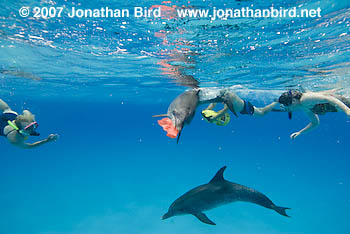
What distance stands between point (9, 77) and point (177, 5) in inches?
838

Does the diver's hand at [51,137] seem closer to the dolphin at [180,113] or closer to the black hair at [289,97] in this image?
the dolphin at [180,113]

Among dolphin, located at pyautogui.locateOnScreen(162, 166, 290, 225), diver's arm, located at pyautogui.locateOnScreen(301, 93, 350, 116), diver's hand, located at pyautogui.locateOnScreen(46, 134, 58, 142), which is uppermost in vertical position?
diver's arm, located at pyautogui.locateOnScreen(301, 93, 350, 116)

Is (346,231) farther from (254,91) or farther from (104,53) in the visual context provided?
(104,53)

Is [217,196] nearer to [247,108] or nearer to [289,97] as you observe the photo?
[247,108]

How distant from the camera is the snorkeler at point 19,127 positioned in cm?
671

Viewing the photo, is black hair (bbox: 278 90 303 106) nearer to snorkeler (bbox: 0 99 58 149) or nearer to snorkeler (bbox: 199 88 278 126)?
snorkeler (bbox: 199 88 278 126)

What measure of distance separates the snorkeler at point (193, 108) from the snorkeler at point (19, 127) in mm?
4950

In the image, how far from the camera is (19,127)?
6.75 m

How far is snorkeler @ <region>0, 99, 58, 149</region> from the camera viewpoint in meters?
6.71

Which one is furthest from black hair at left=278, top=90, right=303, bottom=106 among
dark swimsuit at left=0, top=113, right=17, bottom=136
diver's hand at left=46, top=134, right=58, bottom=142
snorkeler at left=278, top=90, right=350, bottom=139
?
dark swimsuit at left=0, top=113, right=17, bottom=136

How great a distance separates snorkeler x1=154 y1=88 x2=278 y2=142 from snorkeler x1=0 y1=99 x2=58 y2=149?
195 inches

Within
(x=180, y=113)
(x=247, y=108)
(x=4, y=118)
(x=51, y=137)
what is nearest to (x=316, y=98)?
(x=247, y=108)

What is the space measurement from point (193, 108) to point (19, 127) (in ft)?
18.5

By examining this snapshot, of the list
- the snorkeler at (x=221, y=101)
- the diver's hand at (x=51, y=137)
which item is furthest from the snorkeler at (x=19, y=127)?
the snorkeler at (x=221, y=101)
